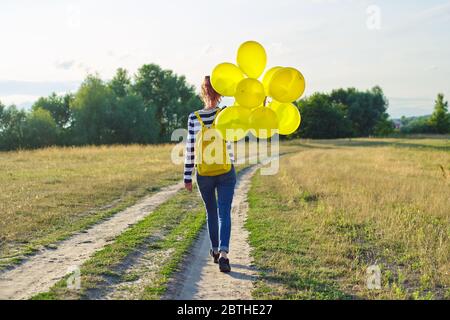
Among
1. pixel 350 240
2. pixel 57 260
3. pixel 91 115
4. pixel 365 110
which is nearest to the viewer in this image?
pixel 57 260

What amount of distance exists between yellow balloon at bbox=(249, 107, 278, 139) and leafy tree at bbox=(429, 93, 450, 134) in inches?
3401

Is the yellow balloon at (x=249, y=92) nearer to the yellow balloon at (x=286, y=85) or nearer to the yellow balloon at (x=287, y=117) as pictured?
the yellow balloon at (x=286, y=85)

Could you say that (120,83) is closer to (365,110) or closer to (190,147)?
(365,110)

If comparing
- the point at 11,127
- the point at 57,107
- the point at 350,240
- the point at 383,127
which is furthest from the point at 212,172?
the point at 383,127

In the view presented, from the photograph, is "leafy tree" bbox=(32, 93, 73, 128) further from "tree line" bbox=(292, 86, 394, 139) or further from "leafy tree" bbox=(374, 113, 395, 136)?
"leafy tree" bbox=(374, 113, 395, 136)

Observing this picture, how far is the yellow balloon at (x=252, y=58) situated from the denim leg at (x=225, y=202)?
1.35m

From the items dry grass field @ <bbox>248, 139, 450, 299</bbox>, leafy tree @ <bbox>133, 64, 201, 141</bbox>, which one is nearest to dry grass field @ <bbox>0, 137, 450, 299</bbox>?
dry grass field @ <bbox>248, 139, 450, 299</bbox>

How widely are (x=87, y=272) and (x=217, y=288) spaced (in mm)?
1711

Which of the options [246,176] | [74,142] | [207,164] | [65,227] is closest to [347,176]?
[246,176]

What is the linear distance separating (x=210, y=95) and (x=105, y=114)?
49990 millimetres

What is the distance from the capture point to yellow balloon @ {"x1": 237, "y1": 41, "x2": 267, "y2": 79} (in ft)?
20.3

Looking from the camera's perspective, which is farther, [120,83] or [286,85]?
[120,83]

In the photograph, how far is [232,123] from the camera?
19.6 feet
